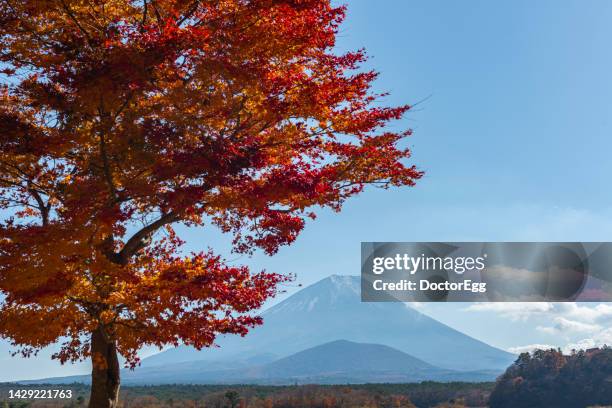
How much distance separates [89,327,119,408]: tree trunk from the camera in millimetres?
17922

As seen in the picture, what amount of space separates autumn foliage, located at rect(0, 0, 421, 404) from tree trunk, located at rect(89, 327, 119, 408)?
39 cm

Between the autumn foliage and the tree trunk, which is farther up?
the autumn foliage

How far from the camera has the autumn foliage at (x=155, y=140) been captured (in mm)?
14180

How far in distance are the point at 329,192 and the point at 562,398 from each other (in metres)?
75.9

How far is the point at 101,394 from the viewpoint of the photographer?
59.0 feet

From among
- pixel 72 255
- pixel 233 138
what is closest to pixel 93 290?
pixel 72 255

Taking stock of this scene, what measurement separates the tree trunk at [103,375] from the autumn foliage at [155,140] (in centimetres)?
39

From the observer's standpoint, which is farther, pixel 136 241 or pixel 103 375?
pixel 136 241

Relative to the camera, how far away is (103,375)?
1814cm

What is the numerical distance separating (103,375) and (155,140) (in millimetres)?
7176

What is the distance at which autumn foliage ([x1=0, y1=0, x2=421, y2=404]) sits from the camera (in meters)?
14.2

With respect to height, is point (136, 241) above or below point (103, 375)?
above

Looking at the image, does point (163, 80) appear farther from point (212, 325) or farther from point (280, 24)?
point (212, 325)

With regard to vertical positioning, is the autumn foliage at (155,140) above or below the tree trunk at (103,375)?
above
